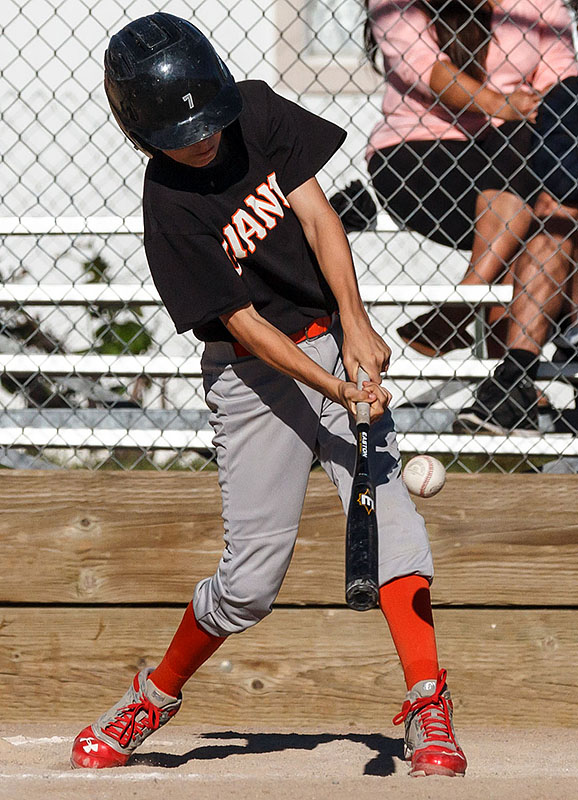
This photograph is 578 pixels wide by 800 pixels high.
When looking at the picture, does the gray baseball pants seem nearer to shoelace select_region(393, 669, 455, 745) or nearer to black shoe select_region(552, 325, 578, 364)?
shoelace select_region(393, 669, 455, 745)

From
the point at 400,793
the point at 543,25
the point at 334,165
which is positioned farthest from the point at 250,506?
the point at 334,165

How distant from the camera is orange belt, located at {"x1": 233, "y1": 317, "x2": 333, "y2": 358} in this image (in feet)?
9.09

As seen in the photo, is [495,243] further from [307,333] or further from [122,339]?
[122,339]

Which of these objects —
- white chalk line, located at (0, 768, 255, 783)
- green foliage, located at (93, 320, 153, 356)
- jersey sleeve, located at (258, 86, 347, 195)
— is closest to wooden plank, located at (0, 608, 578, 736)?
white chalk line, located at (0, 768, 255, 783)

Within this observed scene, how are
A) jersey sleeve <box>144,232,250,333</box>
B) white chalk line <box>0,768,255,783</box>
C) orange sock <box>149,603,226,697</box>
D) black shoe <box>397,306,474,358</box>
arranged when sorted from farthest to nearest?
black shoe <box>397,306,474,358</box>, orange sock <box>149,603,226,697</box>, white chalk line <box>0,768,255,783</box>, jersey sleeve <box>144,232,250,333</box>

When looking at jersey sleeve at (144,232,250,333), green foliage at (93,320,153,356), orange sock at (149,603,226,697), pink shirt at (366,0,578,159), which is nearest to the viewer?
jersey sleeve at (144,232,250,333)

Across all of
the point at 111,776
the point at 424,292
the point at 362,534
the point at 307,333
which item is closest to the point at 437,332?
the point at 424,292

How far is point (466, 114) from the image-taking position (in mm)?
4172

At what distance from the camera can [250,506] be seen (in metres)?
2.76

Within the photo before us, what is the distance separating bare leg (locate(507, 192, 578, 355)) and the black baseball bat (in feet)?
4.96

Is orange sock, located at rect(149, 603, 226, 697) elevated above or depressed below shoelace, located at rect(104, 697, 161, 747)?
above

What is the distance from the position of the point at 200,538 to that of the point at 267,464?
0.89 m

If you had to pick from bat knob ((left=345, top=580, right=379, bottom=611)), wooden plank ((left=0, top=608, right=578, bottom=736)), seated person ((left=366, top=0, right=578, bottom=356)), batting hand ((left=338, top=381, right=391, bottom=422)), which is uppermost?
seated person ((left=366, top=0, right=578, bottom=356))

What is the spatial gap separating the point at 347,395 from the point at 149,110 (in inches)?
32.1
